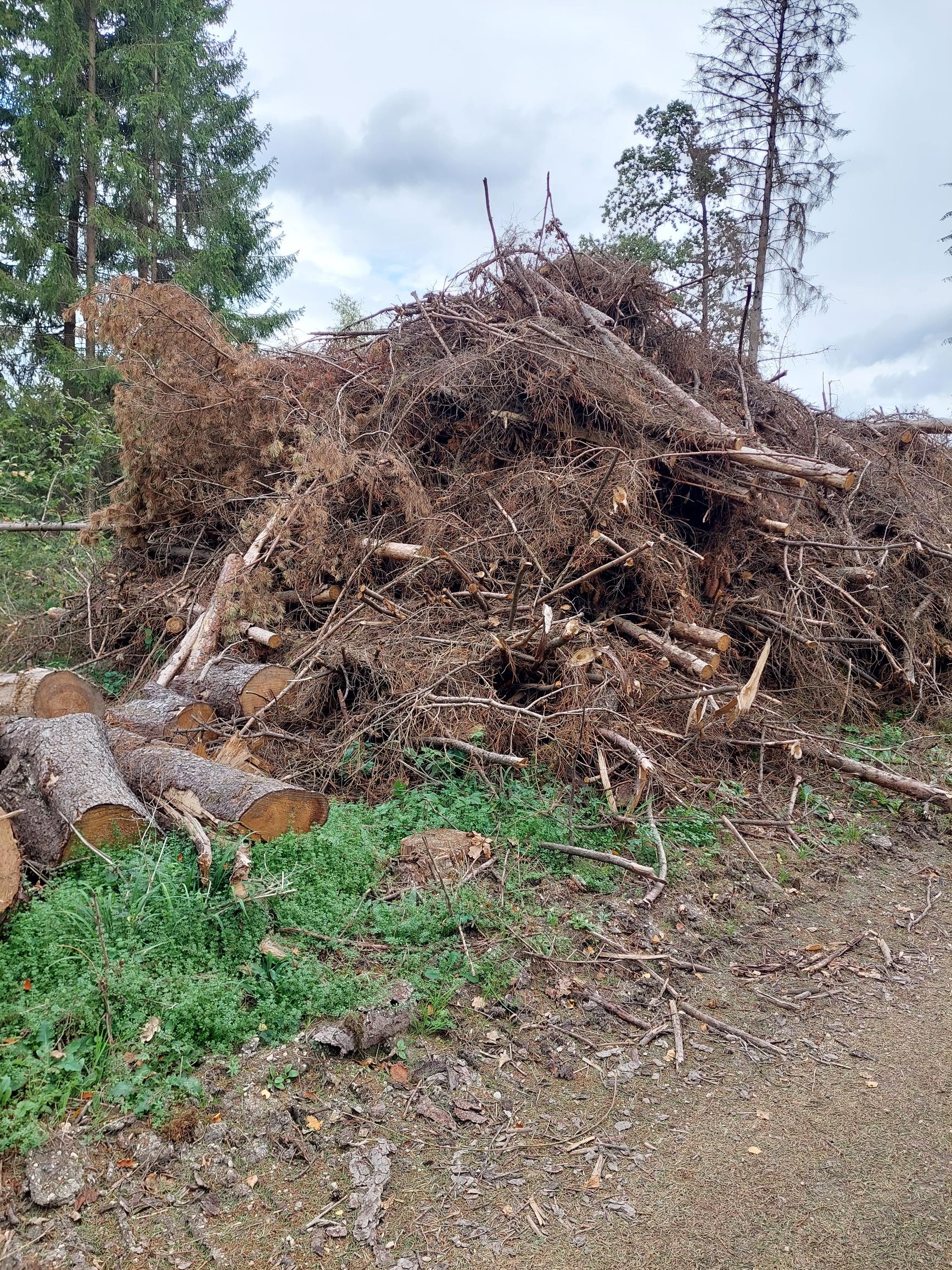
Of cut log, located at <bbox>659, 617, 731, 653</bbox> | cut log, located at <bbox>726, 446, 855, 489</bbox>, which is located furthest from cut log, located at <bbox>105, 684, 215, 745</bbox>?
cut log, located at <bbox>726, 446, 855, 489</bbox>

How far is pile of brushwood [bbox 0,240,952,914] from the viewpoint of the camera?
549cm

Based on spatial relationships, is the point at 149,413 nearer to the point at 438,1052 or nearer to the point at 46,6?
the point at 438,1052

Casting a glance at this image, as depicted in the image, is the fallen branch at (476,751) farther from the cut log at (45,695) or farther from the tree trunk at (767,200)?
the tree trunk at (767,200)

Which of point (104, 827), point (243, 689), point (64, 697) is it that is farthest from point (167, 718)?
point (104, 827)

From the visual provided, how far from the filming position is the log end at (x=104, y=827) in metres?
3.80

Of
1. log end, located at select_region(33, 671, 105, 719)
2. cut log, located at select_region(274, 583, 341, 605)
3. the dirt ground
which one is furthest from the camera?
cut log, located at select_region(274, 583, 341, 605)

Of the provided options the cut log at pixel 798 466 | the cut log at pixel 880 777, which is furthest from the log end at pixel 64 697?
the cut log at pixel 798 466

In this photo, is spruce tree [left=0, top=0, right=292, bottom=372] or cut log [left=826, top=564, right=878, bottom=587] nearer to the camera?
cut log [left=826, top=564, right=878, bottom=587]

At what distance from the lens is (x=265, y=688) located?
5.86 m

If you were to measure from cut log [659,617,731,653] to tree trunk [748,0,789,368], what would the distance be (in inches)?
452

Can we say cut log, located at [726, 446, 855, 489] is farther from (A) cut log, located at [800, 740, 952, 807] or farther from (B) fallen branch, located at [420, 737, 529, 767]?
(B) fallen branch, located at [420, 737, 529, 767]

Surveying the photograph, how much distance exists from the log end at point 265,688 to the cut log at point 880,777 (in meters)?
3.95

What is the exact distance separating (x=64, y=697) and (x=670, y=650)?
442 cm

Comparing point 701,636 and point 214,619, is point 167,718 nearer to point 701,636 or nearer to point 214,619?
point 214,619
